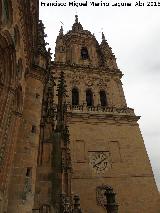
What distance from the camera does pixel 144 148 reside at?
79.8 ft

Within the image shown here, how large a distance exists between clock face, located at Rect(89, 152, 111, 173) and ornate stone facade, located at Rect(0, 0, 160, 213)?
79 millimetres

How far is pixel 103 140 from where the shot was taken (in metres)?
24.6

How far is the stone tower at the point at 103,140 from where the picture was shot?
2120cm

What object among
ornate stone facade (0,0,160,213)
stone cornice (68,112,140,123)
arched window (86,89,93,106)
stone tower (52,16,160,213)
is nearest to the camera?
ornate stone facade (0,0,160,213)

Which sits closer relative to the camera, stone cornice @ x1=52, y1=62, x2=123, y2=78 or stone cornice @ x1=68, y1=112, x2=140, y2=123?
stone cornice @ x1=68, y1=112, x2=140, y2=123

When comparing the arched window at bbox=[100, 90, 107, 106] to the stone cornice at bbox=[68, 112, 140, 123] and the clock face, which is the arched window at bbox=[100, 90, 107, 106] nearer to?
the stone cornice at bbox=[68, 112, 140, 123]

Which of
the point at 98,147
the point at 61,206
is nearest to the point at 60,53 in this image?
the point at 98,147

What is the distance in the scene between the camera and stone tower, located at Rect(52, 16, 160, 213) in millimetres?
21203

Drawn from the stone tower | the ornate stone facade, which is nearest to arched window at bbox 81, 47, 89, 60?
the ornate stone facade

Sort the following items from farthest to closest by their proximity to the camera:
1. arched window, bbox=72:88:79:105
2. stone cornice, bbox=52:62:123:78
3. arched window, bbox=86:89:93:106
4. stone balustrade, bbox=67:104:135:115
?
stone cornice, bbox=52:62:123:78 → arched window, bbox=86:89:93:106 → arched window, bbox=72:88:79:105 → stone balustrade, bbox=67:104:135:115

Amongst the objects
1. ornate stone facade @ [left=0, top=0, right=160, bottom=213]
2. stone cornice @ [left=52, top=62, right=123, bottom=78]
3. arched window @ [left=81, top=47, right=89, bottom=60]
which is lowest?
ornate stone facade @ [left=0, top=0, right=160, bottom=213]

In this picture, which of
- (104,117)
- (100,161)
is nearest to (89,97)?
(104,117)

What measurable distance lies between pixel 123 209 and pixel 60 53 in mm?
18963

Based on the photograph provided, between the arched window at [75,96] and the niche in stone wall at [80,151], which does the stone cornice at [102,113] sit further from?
the niche in stone wall at [80,151]
